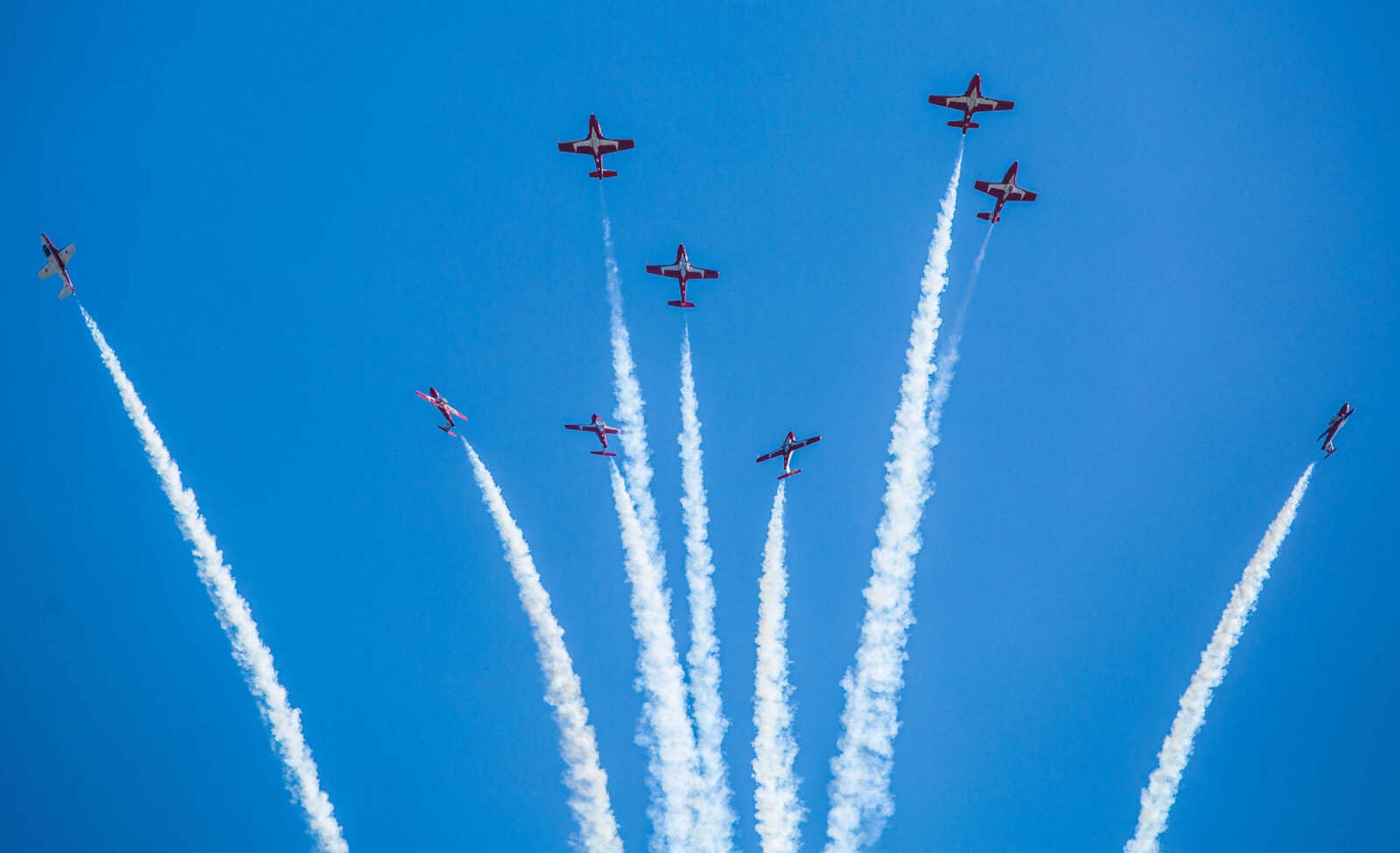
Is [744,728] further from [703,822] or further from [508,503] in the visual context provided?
[508,503]

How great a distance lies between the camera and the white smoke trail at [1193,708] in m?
30.6

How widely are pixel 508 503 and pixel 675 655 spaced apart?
29.5 ft

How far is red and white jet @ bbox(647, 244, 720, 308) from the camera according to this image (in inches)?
1199

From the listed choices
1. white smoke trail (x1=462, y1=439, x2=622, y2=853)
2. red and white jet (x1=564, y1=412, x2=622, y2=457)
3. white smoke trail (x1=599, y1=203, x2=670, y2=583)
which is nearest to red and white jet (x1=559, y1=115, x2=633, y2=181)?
white smoke trail (x1=599, y1=203, x2=670, y2=583)

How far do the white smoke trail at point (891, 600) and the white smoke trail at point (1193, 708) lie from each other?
32.4ft

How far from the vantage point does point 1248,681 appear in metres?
32.8

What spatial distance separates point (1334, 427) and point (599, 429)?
93.4 feet

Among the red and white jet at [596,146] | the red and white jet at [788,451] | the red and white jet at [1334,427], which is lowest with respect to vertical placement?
the red and white jet at [788,451]

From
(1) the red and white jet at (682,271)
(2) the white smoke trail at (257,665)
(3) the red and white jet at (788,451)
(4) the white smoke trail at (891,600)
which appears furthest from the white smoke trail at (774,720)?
(2) the white smoke trail at (257,665)

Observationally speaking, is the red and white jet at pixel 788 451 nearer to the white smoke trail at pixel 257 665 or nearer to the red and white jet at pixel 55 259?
the white smoke trail at pixel 257 665

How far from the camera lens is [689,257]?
31.0 meters

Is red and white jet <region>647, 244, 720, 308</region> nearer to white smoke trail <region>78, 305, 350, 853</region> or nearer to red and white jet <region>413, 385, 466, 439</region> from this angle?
red and white jet <region>413, 385, 466, 439</region>

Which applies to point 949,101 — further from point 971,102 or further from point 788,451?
point 788,451

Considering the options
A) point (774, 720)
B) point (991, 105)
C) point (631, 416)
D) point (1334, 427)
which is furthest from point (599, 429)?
point (1334, 427)
